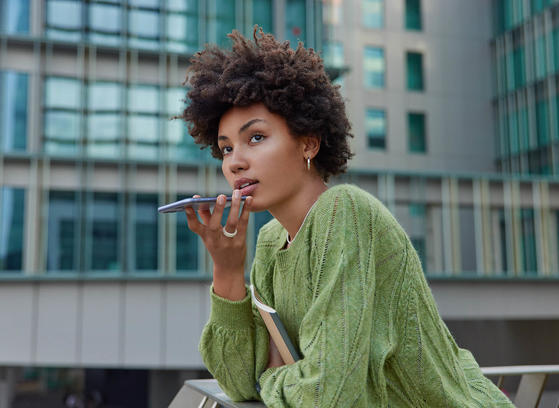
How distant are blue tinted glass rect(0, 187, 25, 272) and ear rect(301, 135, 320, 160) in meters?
15.2

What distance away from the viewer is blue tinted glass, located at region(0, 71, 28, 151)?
17234 millimetres

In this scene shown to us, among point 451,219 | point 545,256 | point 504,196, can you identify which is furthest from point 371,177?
point 545,256

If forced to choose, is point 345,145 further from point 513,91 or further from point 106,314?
point 513,91

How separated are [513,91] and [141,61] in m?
17.9

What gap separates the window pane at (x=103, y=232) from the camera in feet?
53.5

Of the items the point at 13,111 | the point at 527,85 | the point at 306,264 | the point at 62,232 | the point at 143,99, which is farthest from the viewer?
the point at 527,85

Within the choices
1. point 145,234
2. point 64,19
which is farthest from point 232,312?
point 64,19

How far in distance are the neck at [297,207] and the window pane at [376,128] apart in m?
26.5

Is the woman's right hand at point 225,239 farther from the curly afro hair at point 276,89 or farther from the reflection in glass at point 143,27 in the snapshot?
the reflection in glass at point 143,27

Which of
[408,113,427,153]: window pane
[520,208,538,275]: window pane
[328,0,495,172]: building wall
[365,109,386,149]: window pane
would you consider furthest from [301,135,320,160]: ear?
[408,113,427,153]: window pane

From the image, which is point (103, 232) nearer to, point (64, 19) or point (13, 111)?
point (13, 111)

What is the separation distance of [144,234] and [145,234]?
3cm

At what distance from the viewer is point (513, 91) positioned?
96.2 feet

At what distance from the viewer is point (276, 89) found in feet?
6.67
